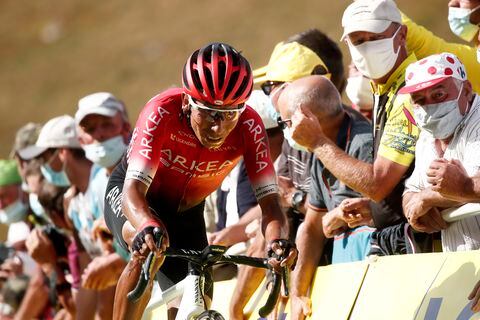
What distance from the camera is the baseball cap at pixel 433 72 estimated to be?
671 centimetres

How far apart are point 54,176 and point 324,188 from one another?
475cm

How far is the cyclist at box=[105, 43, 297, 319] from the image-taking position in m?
6.90

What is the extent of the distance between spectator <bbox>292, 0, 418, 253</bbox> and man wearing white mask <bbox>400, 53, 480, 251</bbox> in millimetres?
360

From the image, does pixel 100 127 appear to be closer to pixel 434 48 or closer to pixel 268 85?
pixel 268 85

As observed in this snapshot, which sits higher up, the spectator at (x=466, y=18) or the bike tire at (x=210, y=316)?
the spectator at (x=466, y=18)

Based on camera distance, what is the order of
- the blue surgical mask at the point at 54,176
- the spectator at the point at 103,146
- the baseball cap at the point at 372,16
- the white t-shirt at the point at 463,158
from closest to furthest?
1. the white t-shirt at the point at 463,158
2. the baseball cap at the point at 372,16
3. the spectator at the point at 103,146
4. the blue surgical mask at the point at 54,176

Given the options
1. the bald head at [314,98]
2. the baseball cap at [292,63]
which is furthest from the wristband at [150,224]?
the baseball cap at [292,63]

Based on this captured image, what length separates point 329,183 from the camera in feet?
26.5

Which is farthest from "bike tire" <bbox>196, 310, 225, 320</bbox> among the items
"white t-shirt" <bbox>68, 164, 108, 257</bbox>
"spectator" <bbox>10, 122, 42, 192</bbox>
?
"spectator" <bbox>10, 122, 42, 192</bbox>

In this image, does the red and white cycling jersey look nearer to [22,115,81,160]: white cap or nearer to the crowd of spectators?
the crowd of spectators

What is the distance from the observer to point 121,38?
1822 inches

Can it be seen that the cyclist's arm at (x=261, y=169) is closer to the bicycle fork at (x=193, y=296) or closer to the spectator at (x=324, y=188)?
the spectator at (x=324, y=188)

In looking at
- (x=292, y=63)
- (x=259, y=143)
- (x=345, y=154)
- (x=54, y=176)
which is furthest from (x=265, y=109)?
(x=54, y=176)

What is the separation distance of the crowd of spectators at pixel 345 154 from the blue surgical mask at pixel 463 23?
1 centimetres
